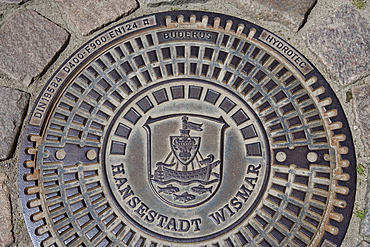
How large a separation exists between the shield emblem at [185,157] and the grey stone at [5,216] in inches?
26.5

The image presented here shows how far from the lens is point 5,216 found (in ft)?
6.02

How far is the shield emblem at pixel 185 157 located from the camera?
1812 mm

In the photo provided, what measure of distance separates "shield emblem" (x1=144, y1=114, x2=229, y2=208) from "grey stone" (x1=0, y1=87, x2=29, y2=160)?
0.62 metres

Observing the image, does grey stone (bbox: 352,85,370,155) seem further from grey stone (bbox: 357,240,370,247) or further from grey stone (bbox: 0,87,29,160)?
grey stone (bbox: 0,87,29,160)

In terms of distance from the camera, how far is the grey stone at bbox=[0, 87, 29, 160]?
1.88 metres

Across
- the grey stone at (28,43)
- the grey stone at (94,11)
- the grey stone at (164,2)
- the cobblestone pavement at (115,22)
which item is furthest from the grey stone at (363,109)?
the grey stone at (28,43)

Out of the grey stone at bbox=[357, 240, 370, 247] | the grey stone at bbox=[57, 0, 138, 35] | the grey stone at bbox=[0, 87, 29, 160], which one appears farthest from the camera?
the grey stone at bbox=[57, 0, 138, 35]

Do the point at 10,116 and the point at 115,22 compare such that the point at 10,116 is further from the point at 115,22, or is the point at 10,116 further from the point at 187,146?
the point at 187,146

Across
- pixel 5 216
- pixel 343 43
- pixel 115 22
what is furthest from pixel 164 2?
pixel 5 216

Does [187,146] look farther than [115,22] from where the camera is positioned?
No

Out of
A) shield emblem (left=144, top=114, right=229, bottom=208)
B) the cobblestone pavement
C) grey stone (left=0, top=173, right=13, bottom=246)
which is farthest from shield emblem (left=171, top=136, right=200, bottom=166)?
grey stone (left=0, top=173, right=13, bottom=246)

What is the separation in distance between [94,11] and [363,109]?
1403mm

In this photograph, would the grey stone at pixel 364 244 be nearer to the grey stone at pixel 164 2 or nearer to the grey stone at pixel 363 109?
the grey stone at pixel 363 109

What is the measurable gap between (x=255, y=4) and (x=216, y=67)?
0.39 meters
